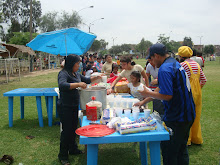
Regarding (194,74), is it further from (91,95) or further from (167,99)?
(91,95)

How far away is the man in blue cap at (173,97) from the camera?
86.9 inches

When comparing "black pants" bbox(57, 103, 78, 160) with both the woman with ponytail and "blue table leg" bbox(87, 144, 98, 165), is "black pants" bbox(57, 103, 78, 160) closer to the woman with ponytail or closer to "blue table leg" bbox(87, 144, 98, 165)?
"blue table leg" bbox(87, 144, 98, 165)

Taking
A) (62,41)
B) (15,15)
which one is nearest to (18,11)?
(15,15)

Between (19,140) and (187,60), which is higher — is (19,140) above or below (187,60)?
below

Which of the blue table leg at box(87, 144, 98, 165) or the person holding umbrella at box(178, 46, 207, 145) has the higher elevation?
the person holding umbrella at box(178, 46, 207, 145)

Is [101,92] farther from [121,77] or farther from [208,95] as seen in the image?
[208,95]

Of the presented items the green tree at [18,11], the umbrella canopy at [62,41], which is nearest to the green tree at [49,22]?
the green tree at [18,11]

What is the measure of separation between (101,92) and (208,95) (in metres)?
7.33

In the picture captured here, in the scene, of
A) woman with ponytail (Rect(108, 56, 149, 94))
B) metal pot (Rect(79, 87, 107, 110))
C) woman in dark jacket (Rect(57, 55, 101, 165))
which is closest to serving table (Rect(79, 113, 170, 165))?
metal pot (Rect(79, 87, 107, 110))

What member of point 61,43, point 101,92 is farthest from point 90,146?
point 61,43

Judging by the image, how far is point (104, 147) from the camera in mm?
4293

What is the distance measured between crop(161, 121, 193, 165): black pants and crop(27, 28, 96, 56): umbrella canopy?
4.29 m

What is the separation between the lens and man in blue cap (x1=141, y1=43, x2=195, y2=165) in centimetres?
221

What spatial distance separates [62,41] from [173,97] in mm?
4841
